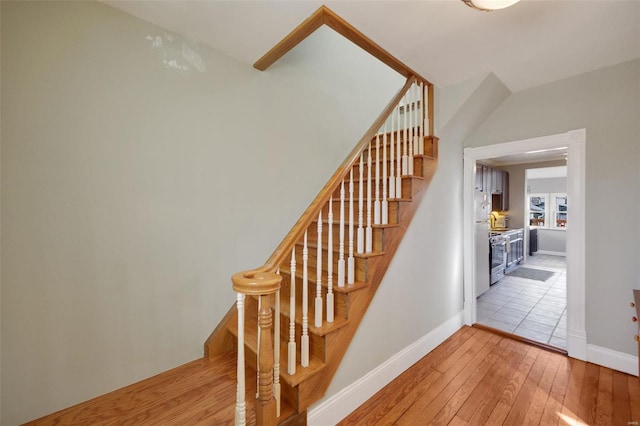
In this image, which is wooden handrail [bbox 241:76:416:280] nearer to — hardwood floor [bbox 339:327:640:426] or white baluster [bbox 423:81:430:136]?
white baluster [bbox 423:81:430:136]

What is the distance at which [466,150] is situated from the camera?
3.09 m

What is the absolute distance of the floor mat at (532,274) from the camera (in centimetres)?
527

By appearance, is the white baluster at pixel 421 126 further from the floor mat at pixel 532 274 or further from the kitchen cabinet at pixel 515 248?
the floor mat at pixel 532 274

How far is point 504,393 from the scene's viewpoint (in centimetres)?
196

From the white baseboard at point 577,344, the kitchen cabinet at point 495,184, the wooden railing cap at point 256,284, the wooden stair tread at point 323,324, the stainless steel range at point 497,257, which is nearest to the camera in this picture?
the wooden railing cap at point 256,284

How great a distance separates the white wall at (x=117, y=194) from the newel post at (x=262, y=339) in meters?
0.98

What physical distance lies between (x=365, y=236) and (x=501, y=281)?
4.57 meters

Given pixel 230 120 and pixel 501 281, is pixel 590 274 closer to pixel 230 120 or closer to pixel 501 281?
pixel 501 281

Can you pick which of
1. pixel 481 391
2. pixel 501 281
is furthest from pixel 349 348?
pixel 501 281

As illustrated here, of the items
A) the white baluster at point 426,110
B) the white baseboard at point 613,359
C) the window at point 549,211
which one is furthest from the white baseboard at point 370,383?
the window at point 549,211

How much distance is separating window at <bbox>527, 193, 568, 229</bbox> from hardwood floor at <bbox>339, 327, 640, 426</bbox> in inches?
290

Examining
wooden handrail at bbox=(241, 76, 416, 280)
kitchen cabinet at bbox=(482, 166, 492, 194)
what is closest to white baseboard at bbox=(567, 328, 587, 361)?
wooden handrail at bbox=(241, 76, 416, 280)

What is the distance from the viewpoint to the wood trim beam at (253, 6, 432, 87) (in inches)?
64.7

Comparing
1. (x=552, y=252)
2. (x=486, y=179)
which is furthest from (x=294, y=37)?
(x=552, y=252)
